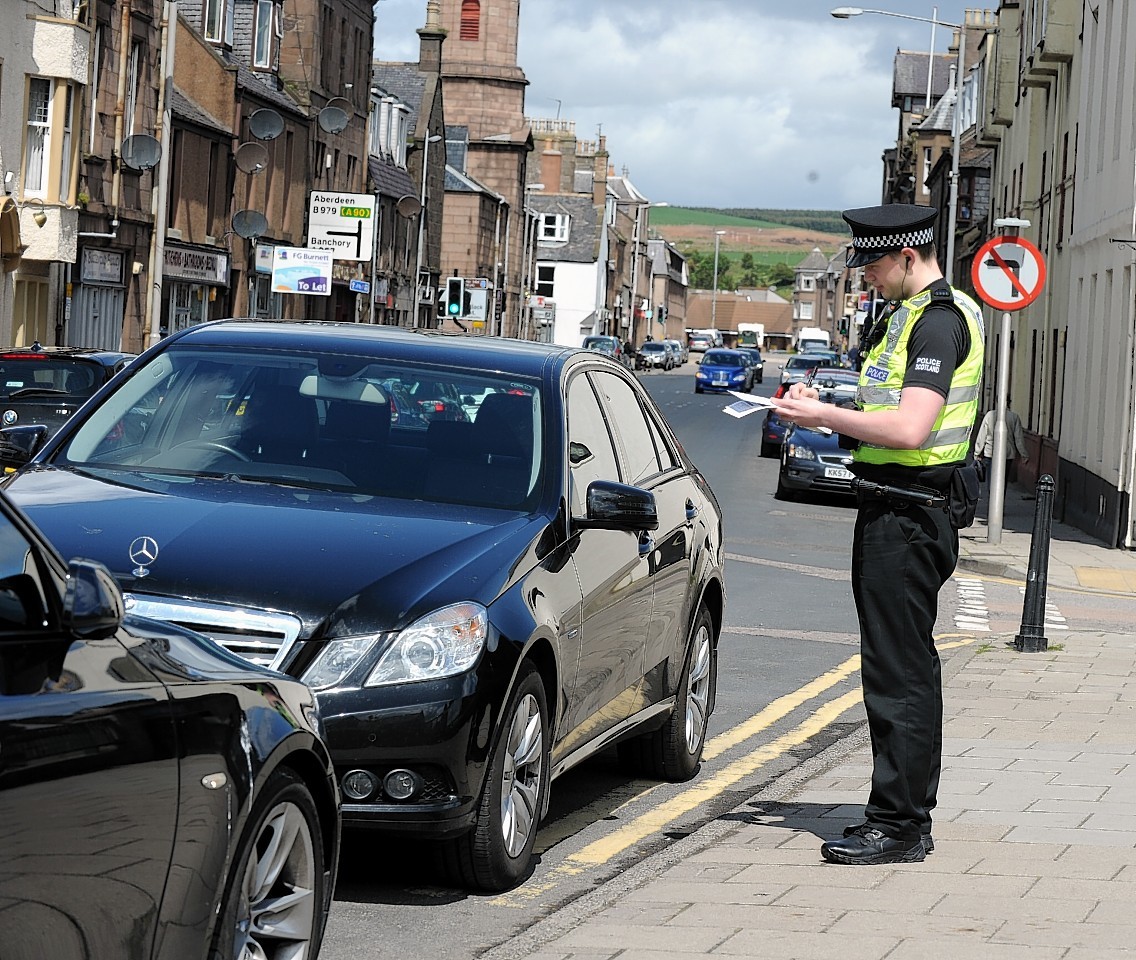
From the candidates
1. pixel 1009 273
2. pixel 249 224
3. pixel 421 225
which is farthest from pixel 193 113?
pixel 421 225

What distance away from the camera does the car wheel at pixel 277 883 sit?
4.15 meters

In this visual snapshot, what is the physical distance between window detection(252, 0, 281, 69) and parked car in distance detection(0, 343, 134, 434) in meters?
37.6

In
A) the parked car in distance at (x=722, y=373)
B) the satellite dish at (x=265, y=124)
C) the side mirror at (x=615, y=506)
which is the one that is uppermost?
the satellite dish at (x=265, y=124)

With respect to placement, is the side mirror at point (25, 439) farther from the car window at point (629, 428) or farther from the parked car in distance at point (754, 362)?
the parked car in distance at point (754, 362)

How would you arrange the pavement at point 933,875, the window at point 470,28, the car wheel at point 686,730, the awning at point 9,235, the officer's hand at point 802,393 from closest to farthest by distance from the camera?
the pavement at point 933,875 → the officer's hand at point 802,393 → the car wheel at point 686,730 → the awning at point 9,235 → the window at point 470,28

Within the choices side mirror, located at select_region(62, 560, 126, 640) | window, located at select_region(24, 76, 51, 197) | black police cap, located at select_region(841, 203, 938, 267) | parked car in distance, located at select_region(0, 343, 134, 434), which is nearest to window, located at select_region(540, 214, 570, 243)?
window, located at select_region(24, 76, 51, 197)

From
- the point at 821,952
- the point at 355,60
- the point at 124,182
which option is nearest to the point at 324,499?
the point at 821,952

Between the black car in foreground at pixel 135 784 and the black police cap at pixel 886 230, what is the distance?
2877mm

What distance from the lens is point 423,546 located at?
19.5ft

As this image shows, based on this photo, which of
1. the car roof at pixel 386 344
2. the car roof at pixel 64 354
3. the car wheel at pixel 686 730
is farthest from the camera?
the car roof at pixel 64 354

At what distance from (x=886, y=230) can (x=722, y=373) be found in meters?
76.3

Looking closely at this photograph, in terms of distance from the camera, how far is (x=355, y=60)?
65.8m

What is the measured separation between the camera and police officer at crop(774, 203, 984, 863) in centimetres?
645

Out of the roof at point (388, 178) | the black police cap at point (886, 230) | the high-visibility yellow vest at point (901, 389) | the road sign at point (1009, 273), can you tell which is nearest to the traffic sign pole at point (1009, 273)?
the road sign at point (1009, 273)
